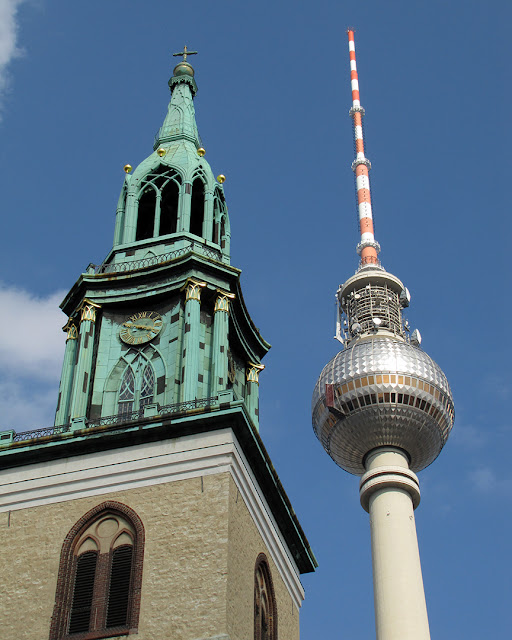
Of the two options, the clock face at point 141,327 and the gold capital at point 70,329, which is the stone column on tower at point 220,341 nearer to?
the clock face at point 141,327

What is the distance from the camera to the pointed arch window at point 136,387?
127 feet

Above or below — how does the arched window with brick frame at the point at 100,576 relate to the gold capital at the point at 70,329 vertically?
below

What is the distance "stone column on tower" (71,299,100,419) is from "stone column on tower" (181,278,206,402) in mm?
3447

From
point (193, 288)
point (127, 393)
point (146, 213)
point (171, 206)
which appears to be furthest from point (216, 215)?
point (127, 393)

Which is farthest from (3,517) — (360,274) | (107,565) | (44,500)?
(360,274)

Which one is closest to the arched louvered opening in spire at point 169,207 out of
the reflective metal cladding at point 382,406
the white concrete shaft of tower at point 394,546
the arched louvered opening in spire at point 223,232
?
the arched louvered opening in spire at point 223,232

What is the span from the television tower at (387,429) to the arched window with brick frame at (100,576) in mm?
39800

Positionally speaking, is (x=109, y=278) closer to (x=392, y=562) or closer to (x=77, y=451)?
(x=77, y=451)

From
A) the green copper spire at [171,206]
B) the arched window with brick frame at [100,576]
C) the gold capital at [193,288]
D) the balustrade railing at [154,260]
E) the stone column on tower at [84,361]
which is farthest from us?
the green copper spire at [171,206]

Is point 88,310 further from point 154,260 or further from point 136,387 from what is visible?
point 136,387

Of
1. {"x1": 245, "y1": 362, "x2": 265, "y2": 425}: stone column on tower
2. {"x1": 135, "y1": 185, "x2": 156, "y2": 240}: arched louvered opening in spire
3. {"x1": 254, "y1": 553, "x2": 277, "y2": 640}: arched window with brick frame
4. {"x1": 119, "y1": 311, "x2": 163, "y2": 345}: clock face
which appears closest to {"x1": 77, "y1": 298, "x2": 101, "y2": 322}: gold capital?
{"x1": 119, "y1": 311, "x2": 163, "y2": 345}: clock face

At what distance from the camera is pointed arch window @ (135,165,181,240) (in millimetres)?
46625

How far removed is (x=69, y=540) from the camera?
33469 millimetres

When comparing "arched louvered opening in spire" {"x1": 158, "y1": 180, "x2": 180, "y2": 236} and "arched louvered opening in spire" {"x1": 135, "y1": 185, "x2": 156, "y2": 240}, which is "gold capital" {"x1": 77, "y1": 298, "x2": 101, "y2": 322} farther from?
"arched louvered opening in spire" {"x1": 158, "y1": 180, "x2": 180, "y2": 236}
